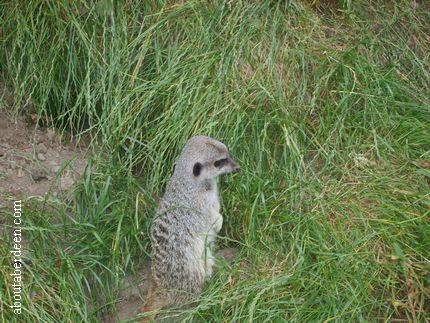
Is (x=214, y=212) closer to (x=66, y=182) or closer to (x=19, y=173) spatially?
(x=66, y=182)

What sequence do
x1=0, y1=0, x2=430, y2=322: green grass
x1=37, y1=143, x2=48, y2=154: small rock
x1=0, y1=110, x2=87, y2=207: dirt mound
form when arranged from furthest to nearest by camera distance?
x1=37, y1=143, x2=48, y2=154: small rock < x1=0, y1=110, x2=87, y2=207: dirt mound < x1=0, y1=0, x2=430, y2=322: green grass

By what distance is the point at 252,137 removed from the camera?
3836 mm

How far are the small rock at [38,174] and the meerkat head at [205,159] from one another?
865mm

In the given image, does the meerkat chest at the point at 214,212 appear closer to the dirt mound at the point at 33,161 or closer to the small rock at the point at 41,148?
the dirt mound at the point at 33,161

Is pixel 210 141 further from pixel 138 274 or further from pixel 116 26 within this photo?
pixel 116 26

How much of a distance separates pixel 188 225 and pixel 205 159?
299 mm

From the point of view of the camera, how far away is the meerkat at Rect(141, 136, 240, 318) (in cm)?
336

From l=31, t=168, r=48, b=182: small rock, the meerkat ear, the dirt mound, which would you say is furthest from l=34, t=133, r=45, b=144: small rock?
the meerkat ear

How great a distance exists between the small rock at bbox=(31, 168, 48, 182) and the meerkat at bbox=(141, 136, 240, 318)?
78 centimetres

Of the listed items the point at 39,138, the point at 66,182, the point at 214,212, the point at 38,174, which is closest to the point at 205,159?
the point at 214,212

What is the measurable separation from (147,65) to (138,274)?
1.16m

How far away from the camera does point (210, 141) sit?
3477mm

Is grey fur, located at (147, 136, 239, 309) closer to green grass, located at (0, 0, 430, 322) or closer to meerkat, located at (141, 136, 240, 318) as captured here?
meerkat, located at (141, 136, 240, 318)

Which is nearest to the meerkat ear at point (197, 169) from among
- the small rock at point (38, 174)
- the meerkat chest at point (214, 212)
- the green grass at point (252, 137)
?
the meerkat chest at point (214, 212)
